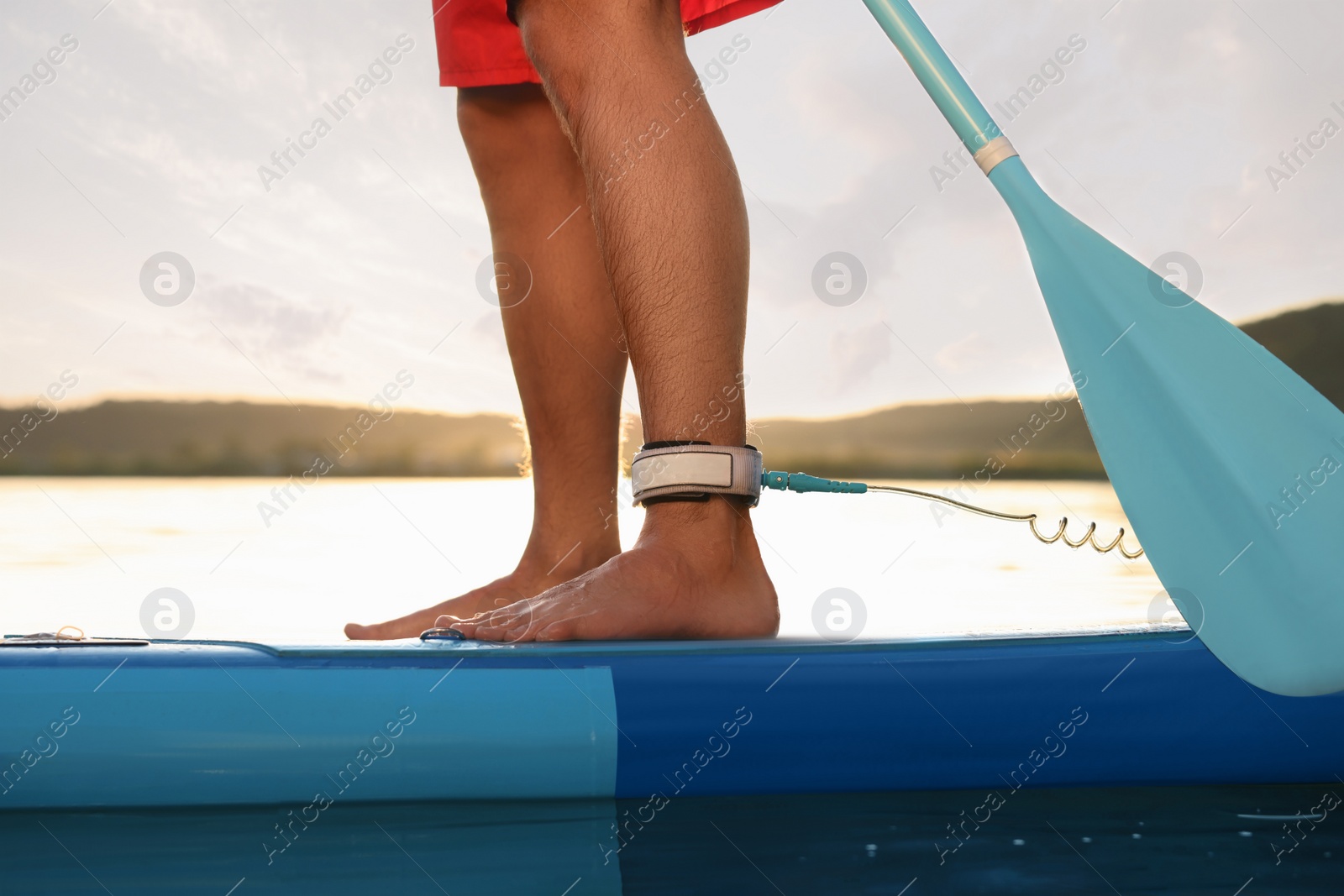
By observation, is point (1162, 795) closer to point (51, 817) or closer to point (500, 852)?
point (500, 852)

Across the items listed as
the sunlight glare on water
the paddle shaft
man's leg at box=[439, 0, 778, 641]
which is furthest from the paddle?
man's leg at box=[439, 0, 778, 641]

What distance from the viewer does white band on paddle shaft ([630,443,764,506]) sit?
3.23ft

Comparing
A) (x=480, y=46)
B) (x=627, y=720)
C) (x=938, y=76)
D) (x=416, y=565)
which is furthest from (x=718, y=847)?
(x=416, y=565)

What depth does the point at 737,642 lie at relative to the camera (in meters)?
0.90

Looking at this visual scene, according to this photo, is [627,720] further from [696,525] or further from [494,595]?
[494,595]

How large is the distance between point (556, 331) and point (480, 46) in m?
0.37

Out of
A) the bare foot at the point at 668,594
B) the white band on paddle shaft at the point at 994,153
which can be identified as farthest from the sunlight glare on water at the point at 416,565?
the white band on paddle shaft at the point at 994,153

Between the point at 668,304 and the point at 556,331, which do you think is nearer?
the point at 668,304

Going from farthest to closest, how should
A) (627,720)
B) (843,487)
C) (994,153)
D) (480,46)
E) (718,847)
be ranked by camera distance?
(480,46) → (843,487) → (994,153) → (627,720) → (718,847)

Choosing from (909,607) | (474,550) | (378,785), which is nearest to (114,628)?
(378,785)

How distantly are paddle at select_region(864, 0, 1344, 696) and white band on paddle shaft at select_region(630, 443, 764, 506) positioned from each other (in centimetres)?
31

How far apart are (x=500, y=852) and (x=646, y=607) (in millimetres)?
296

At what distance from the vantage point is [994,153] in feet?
3.61

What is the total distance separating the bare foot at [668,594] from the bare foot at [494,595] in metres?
0.17
